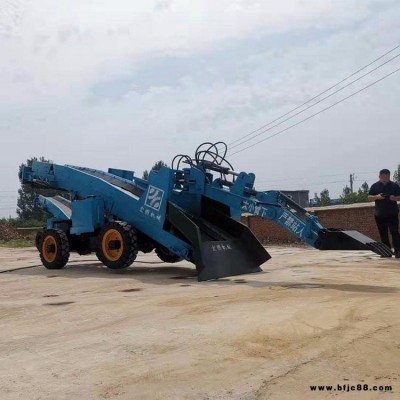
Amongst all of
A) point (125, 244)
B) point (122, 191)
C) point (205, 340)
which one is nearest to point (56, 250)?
point (122, 191)

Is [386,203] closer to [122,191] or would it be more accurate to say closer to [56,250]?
[122,191]

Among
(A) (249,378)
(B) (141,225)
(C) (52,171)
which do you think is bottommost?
(A) (249,378)

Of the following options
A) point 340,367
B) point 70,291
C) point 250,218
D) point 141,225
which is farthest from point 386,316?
point 250,218

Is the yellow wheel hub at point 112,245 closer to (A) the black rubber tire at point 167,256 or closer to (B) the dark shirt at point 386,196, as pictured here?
(A) the black rubber tire at point 167,256

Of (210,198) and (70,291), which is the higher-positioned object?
(210,198)

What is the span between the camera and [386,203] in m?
11.0

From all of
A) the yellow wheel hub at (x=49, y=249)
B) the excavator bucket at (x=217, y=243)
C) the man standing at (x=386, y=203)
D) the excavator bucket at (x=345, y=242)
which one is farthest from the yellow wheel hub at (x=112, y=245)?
the man standing at (x=386, y=203)

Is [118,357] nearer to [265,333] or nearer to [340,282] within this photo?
[265,333]

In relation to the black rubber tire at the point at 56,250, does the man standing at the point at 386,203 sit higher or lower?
higher

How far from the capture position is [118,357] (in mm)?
4102

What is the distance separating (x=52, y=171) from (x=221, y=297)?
285 inches

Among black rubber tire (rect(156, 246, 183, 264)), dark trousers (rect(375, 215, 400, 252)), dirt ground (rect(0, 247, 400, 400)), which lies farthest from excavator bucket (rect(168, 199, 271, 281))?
dark trousers (rect(375, 215, 400, 252))

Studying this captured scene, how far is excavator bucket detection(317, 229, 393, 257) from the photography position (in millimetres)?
8094

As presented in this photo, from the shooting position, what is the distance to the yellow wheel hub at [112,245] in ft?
33.6
